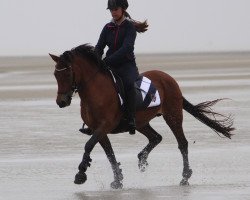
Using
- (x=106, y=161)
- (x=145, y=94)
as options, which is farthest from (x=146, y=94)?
(x=106, y=161)

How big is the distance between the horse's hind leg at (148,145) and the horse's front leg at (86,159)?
1.30 m

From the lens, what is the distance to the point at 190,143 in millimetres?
17578

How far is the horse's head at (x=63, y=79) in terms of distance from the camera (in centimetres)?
1277

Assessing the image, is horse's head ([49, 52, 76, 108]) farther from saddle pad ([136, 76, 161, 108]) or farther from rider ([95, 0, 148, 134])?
saddle pad ([136, 76, 161, 108])

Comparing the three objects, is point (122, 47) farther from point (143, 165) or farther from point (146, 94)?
point (143, 165)

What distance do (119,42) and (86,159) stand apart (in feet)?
5.35

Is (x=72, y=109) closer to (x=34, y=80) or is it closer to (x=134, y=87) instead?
(x=134, y=87)

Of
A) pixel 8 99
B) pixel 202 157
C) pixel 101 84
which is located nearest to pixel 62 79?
pixel 101 84

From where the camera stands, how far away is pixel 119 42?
44.3 ft

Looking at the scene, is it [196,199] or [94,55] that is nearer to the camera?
[196,199]

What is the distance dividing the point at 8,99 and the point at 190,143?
1132 cm

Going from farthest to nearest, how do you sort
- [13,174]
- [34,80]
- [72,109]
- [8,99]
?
[34,80] → [8,99] → [72,109] → [13,174]

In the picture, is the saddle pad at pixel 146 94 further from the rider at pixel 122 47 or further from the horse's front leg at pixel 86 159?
the horse's front leg at pixel 86 159

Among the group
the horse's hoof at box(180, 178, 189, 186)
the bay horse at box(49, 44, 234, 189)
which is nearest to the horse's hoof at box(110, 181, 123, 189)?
the bay horse at box(49, 44, 234, 189)
